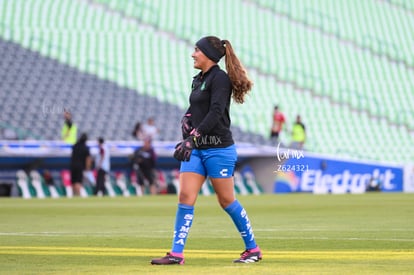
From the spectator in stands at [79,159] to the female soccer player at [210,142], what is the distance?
20913 millimetres

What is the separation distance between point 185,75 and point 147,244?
96.6ft

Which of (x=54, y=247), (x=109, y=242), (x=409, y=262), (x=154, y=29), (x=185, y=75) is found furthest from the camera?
(x=154, y=29)

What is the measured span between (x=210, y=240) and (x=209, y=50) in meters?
3.75

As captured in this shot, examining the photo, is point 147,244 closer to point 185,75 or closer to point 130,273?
point 130,273

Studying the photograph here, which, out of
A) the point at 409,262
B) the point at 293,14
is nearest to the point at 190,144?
the point at 409,262

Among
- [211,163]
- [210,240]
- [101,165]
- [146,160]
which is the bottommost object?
[101,165]

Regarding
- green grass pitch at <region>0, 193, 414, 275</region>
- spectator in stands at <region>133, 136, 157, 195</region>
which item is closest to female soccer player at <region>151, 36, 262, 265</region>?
green grass pitch at <region>0, 193, 414, 275</region>

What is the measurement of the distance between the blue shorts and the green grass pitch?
79 centimetres

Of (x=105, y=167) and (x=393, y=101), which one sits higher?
(x=393, y=101)

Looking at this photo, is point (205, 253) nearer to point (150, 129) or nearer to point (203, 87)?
point (203, 87)

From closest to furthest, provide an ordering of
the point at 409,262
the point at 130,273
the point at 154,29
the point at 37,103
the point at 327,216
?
the point at 130,273 < the point at 409,262 < the point at 327,216 < the point at 37,103 < the point at 154,29

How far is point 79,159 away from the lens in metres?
30.5

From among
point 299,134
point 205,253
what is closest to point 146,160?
point 299,134

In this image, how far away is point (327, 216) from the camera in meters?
18.1
